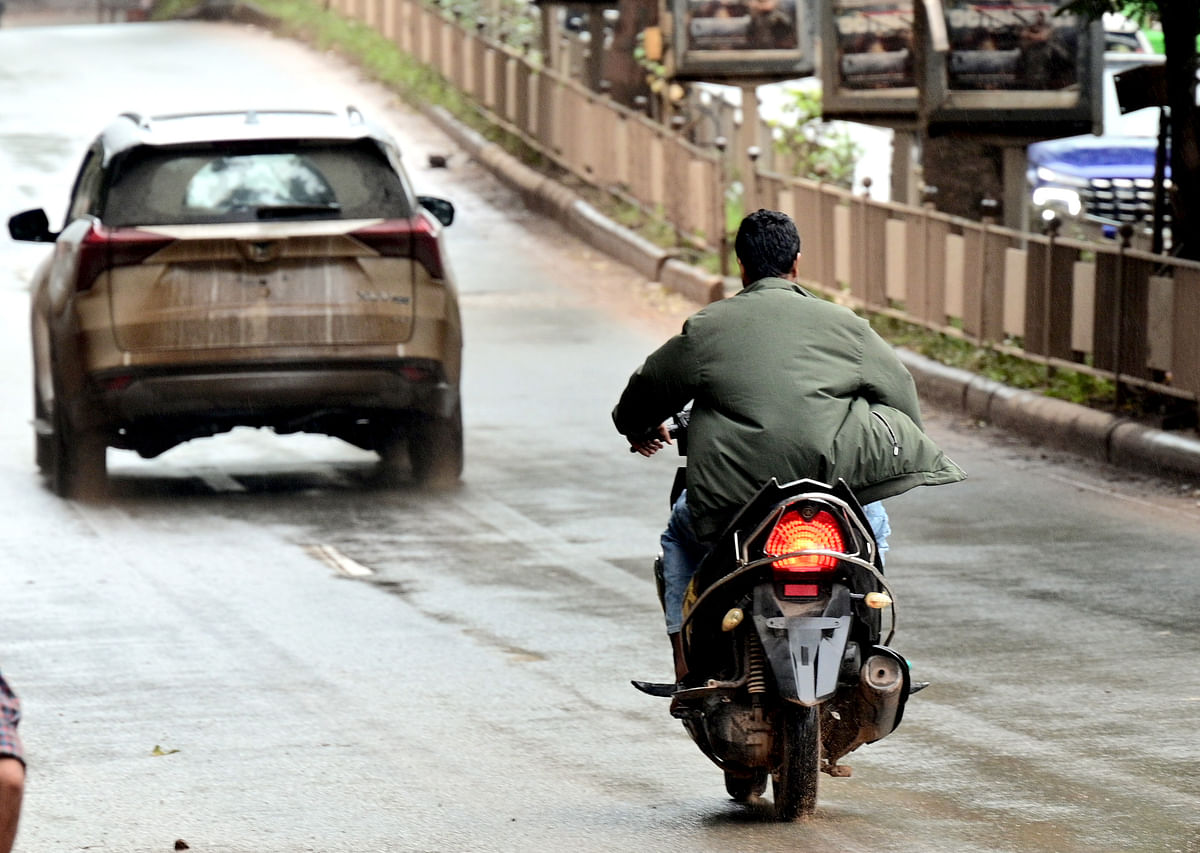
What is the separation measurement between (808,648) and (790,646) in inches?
1.7

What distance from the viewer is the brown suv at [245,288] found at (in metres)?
11.9

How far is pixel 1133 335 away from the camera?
533 inches

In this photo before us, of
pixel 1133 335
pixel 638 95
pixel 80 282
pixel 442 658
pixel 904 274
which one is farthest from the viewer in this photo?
pixel 638 95

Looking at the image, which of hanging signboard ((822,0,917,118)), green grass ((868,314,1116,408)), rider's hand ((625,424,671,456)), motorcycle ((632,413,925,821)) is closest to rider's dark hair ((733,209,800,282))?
rider's hand ((625,424,671,456))

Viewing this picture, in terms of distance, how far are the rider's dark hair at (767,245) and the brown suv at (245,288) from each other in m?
5.85

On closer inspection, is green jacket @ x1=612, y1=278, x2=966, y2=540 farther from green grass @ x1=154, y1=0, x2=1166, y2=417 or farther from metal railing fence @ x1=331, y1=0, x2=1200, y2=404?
green grass @ x1=154, y1=0, x2=1166, y2=417

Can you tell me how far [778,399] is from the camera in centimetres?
612

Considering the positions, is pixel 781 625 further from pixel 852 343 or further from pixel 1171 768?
pixel 1171 768

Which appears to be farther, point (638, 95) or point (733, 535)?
point (638, 95)

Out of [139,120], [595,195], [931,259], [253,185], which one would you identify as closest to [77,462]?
[253,185]

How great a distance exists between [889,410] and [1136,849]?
1268 mm

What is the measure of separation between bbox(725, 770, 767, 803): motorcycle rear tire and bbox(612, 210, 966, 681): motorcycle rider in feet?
2.06

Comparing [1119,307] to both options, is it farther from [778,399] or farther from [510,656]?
[778,399]

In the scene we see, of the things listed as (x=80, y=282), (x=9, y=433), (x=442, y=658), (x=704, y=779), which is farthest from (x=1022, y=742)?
(x=9, y=433)
